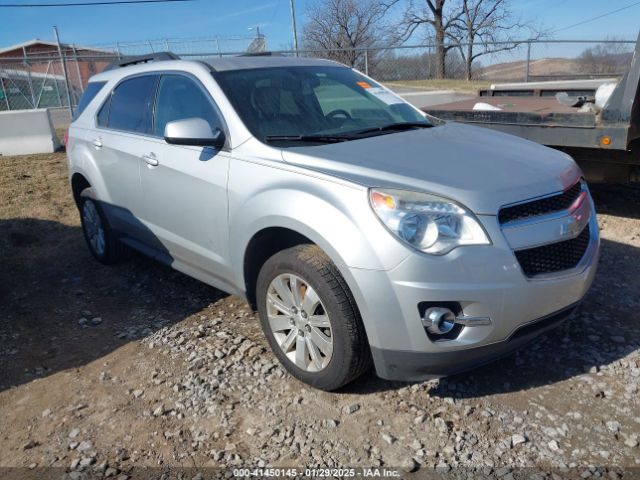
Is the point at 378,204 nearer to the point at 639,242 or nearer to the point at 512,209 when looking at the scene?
the point at 512,209

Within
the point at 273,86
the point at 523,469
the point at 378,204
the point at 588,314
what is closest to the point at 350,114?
the point at 273,86

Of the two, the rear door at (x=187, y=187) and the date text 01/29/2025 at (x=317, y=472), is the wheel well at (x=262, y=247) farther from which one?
the date text 01/29/2025 at (x=317, y=472)

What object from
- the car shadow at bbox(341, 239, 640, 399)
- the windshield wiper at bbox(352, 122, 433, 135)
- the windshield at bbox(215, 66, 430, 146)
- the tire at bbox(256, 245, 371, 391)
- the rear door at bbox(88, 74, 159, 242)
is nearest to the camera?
the tire at bbox(256, 245, 371, 391)

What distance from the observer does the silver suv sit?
2.56m

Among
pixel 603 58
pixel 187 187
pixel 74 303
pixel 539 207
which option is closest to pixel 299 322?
pixel 187 187

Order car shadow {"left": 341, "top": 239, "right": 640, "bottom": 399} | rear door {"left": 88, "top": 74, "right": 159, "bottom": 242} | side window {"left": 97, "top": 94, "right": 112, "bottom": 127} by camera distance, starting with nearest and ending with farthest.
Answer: car shadow {"left": 341, "top": 239, "right": 640, "bottom": 399}, rear door {"left": 88, "top": 74, "right": 159, "bottom": 242}, side window {"left": 97, "top": 94, "right": 112, "bottom": 127}

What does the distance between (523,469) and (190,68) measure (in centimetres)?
318

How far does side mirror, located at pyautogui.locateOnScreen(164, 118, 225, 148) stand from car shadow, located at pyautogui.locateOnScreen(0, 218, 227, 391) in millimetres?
1448

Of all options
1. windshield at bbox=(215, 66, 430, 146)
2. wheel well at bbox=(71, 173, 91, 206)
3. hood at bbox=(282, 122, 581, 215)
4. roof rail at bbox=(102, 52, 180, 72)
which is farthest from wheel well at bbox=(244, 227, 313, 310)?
wheel well at bbox=(71, 173, 91, 206)

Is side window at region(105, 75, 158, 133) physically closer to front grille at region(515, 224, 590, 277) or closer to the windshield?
the windshield

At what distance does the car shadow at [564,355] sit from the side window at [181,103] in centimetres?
197

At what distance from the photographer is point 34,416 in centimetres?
312

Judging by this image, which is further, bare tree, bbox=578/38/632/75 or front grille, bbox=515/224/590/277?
bare tree, bbox=578/38/632/75

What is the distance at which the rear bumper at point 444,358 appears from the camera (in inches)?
103
